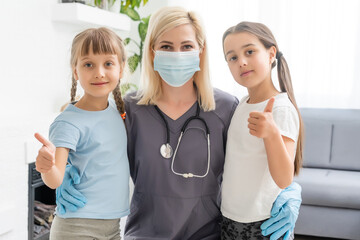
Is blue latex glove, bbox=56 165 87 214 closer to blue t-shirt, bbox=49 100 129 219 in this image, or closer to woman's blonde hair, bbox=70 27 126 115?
blue t-shirt, bbox=49 100 129 219

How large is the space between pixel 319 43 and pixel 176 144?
8.93ft

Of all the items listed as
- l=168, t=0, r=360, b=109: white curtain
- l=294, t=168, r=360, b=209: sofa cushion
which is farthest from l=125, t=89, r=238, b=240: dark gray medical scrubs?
l=168, t=0, r=360, b=109: white curtain

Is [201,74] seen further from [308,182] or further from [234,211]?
[308,182]

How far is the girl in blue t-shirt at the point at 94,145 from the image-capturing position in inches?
48.0

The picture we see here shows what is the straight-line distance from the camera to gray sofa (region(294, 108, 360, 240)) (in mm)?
2959

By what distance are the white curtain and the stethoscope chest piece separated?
266 cm

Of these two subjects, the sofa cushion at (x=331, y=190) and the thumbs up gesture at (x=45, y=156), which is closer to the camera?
the thumbs up gesture at (x=45, y=156)

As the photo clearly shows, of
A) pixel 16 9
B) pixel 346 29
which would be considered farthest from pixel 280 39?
pixel 16 9

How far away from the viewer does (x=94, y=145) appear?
124 cm

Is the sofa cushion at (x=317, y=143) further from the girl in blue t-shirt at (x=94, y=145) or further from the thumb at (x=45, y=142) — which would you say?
the thumb at (x=45, y=142)

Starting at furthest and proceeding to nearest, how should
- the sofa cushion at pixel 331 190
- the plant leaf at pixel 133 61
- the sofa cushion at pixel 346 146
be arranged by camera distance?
the plant leaf at pixel 133 61 → the sofa cushion at pixel 346 146 → the sofa cushion at pixel 331 190

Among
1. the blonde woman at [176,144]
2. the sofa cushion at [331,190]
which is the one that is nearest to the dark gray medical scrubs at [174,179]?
the blonde woman at [176,144]

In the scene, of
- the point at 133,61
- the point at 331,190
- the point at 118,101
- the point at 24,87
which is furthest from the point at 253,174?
the point at 133,61

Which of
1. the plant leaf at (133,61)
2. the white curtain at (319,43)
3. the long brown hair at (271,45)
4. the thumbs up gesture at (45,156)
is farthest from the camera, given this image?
the plant leaf at (133,61)
